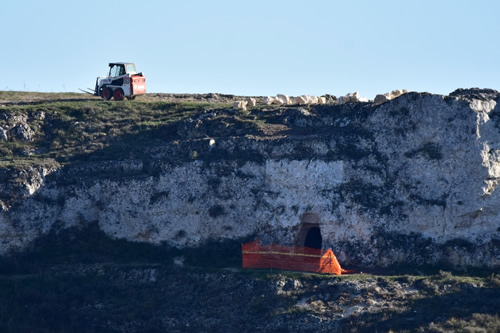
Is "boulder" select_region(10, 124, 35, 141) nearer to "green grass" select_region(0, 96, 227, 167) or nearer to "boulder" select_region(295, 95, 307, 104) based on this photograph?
"green grass" select_region(0, 96, 227, 167)

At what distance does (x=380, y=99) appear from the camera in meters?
46.7

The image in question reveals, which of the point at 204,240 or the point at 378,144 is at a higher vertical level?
the point at 378,144

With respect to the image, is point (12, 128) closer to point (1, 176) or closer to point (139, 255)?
point (1, 176)

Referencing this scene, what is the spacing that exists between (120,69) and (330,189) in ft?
54.7

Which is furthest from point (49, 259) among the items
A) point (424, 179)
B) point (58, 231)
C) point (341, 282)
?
point (424, 179)

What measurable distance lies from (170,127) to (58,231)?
7533 millimetres

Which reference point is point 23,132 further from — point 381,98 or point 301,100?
point 381,98

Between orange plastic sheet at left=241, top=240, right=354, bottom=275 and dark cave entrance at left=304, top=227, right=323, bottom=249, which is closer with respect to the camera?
orange plastic sheet at left=241, top=240, right=354, bottom=275

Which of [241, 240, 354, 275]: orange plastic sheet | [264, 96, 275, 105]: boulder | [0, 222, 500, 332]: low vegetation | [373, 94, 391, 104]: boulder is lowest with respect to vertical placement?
[0, 222, 500, 332]: low vegetation

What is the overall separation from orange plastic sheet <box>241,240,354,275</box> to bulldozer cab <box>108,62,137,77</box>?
1614 cm

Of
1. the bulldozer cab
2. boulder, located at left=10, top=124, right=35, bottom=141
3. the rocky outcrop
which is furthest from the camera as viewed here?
the bulldozer cab

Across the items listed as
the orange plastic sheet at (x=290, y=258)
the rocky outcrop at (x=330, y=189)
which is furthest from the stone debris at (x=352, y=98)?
the orange plastic sheet at (x=290, y=258)

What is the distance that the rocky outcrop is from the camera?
41719 mm

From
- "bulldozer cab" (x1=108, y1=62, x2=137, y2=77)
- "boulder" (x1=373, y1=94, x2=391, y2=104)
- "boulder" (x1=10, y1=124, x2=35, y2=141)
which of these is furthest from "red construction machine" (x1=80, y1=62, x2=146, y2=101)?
"boulder" (x1=373, y1=94, x2=391, y2=104)
